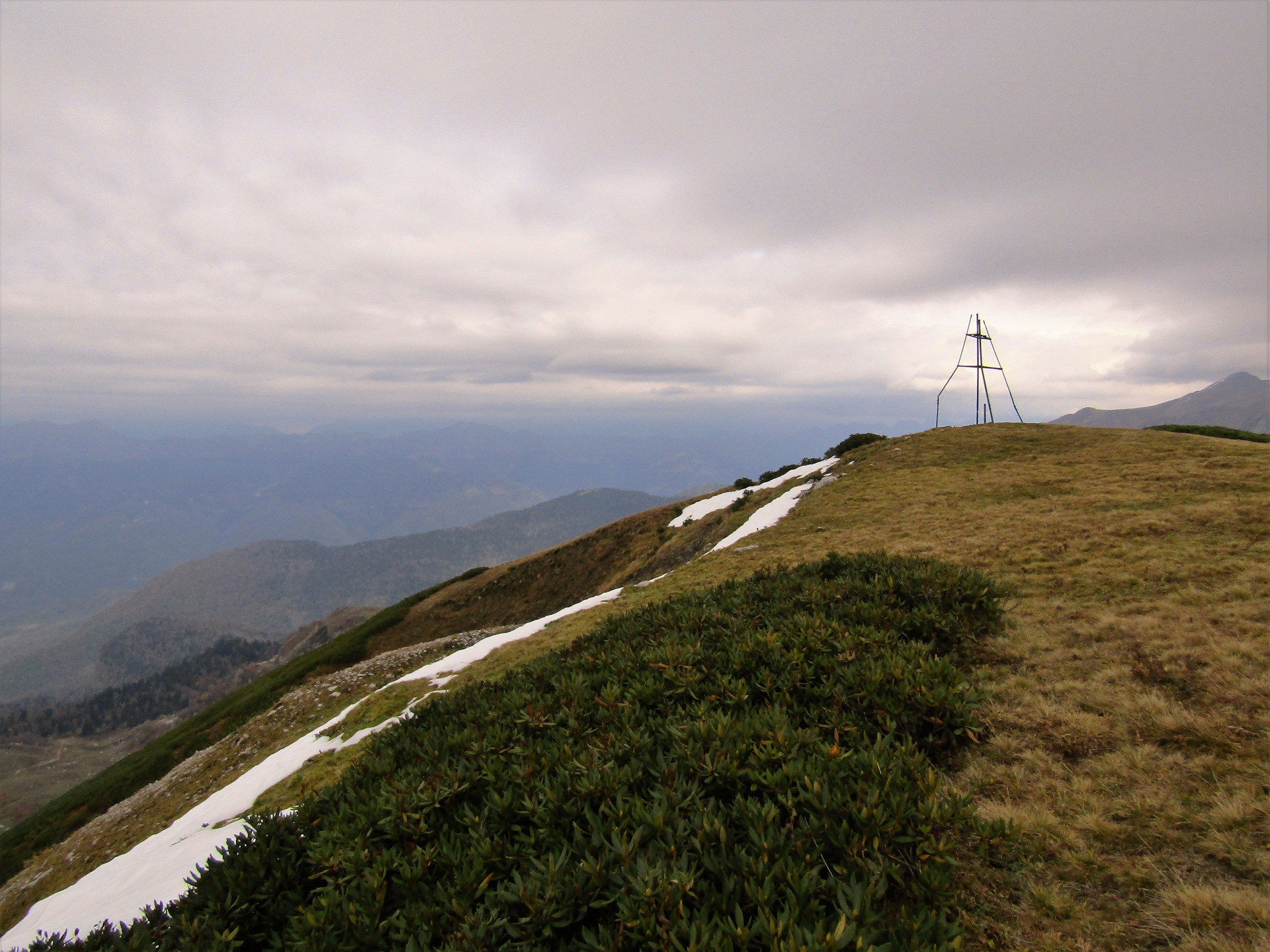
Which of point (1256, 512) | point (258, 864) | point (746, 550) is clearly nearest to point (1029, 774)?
point (258, 864)

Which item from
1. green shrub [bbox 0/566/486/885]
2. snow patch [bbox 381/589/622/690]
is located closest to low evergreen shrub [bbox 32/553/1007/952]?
snow patch [bbox 381/589/622/690]

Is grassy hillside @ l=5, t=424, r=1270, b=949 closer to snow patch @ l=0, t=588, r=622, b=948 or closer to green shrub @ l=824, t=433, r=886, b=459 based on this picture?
snow patch @ l=0, t=588, r=622, b=948

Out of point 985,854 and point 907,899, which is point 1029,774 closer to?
point 985,854

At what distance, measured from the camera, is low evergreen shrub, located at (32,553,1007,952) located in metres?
4.48

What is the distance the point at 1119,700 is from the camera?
793 centimetres

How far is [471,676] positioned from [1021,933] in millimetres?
17651

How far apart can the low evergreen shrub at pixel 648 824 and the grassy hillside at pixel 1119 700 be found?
30.2 inches

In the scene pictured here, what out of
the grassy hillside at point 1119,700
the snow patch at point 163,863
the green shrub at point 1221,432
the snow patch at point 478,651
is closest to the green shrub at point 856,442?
the green shrub at point 1221,432

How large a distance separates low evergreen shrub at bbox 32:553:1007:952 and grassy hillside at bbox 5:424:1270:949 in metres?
0.77

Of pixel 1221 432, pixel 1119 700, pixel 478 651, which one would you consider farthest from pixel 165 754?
pixel 1221 432

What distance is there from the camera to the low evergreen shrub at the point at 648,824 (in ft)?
14.7

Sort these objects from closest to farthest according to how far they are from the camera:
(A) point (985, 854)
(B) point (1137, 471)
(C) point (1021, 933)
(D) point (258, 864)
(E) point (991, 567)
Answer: (C) point (1021, 933)
(A) point (985, 854)
(D) point (258, 864)
(E) point (991, 567)
(B) point (1137, 471)

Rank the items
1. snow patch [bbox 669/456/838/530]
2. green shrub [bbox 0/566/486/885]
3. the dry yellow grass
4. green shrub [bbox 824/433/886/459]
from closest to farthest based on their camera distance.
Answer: the dry yellow grass, green shrub [bbox 0/566/486/885], snow patch [bbox 669/456/838/530], green shrub [bbox 824/433/886/459]

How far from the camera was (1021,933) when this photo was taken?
4.64 meters
